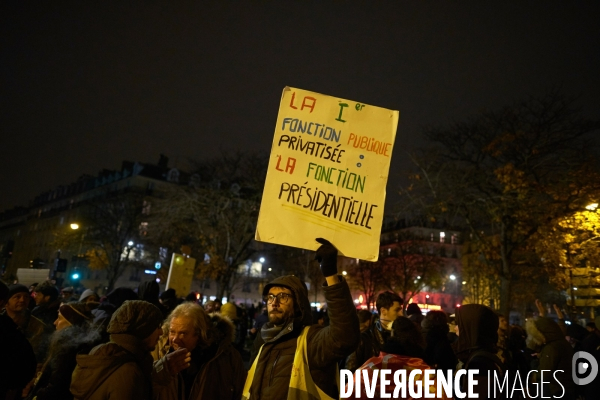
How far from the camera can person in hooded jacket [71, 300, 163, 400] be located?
3002 millimetres

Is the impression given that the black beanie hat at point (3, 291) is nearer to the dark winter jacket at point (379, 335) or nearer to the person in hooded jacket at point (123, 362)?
the person in hooded jacket at point (123, 362)

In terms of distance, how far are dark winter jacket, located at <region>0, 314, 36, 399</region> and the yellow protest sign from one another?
238 cm

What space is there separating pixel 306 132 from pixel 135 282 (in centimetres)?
6326

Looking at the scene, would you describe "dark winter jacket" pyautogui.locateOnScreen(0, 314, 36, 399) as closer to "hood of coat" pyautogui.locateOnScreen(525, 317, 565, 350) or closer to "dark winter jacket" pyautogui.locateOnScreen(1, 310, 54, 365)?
"dark winter jacket" pyautogui.locateOnScreen(1, 310, 54, 365)

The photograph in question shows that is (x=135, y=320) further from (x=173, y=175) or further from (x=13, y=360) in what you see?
(x=173, y=175)

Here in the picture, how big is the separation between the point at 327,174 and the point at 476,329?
5.99 ft

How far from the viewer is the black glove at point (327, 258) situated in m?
3.01

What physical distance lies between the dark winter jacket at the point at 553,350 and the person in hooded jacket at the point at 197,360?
4.49 m

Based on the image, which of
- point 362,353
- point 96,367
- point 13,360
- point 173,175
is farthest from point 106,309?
point 173,175

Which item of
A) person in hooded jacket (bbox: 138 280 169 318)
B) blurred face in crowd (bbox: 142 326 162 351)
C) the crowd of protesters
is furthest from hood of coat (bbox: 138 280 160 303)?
blurred face in crowd (bbox: 142 326 162 351)

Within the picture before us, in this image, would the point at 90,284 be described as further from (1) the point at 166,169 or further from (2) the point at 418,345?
(2) the point at 418,345

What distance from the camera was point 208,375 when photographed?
12.3 ft

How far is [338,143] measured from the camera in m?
3.88

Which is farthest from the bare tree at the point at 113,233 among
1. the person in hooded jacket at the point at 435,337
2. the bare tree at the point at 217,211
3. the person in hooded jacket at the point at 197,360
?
the person in hooded jacket at the point at 197,360
